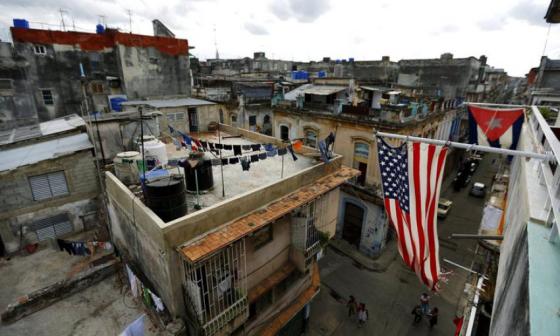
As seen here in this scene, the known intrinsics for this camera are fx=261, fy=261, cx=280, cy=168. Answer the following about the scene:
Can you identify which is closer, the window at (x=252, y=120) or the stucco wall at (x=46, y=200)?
the stucco wall at (x=46, y=200)

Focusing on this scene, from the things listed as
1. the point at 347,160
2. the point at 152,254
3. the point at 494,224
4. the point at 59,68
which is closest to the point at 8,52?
the point at 59,68

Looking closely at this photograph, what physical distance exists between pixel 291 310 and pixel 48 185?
13718mm

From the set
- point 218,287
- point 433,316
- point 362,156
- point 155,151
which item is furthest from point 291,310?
point 362,156

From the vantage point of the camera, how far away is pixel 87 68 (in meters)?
26.6

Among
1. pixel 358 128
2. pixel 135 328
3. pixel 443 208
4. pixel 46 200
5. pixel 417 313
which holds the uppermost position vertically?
pixel 358 128

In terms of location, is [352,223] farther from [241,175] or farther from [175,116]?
[175,116]

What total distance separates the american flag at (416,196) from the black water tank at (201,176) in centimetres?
675

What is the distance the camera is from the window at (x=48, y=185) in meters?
12.6

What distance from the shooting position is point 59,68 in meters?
25.4

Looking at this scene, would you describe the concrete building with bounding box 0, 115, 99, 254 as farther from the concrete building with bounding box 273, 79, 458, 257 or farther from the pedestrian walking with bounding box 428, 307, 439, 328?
the pedestrian walking with bounding box 428, 307, 439, 328

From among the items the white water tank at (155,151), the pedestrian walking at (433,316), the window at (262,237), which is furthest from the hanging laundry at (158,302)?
the pedestrian walking at (433,316)

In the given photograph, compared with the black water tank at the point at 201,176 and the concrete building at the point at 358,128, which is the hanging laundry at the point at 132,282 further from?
the concrete building at the point at 358,128

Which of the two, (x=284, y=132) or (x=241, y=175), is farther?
(x=284, y=132)

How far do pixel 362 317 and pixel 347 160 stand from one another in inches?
434
